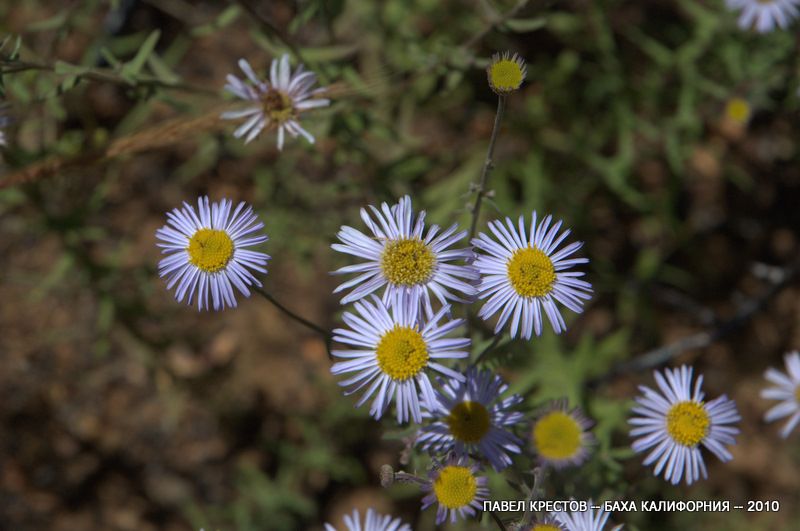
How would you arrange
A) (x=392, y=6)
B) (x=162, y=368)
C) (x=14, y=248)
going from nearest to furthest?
(x=392, y=6) → (x=162, y=368) → (x=14, y=248)

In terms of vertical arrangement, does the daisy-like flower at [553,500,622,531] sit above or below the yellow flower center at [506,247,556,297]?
below

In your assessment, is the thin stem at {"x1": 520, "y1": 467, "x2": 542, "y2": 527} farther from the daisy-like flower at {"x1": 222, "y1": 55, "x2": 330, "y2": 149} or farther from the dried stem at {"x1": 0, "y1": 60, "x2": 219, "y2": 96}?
the dried stem at {"x1": 0, "y1": 60, "x2": 219, "y2": 96}

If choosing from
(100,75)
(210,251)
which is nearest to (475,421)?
(210,251)

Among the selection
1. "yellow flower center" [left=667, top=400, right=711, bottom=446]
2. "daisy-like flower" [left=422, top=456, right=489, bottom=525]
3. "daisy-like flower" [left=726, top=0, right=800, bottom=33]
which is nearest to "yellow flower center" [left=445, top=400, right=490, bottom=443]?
"daisy-like flower" [left=422, top=456, right=489, bottom=525]

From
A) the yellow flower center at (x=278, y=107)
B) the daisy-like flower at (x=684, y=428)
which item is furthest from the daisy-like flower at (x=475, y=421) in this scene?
the yellow flower center at (x=278, y=107)

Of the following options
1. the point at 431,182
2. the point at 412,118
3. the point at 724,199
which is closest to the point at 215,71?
the point at 412,118

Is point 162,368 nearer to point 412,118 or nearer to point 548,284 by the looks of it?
point 412,118

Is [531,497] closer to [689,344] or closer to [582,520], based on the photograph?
[582,520]
